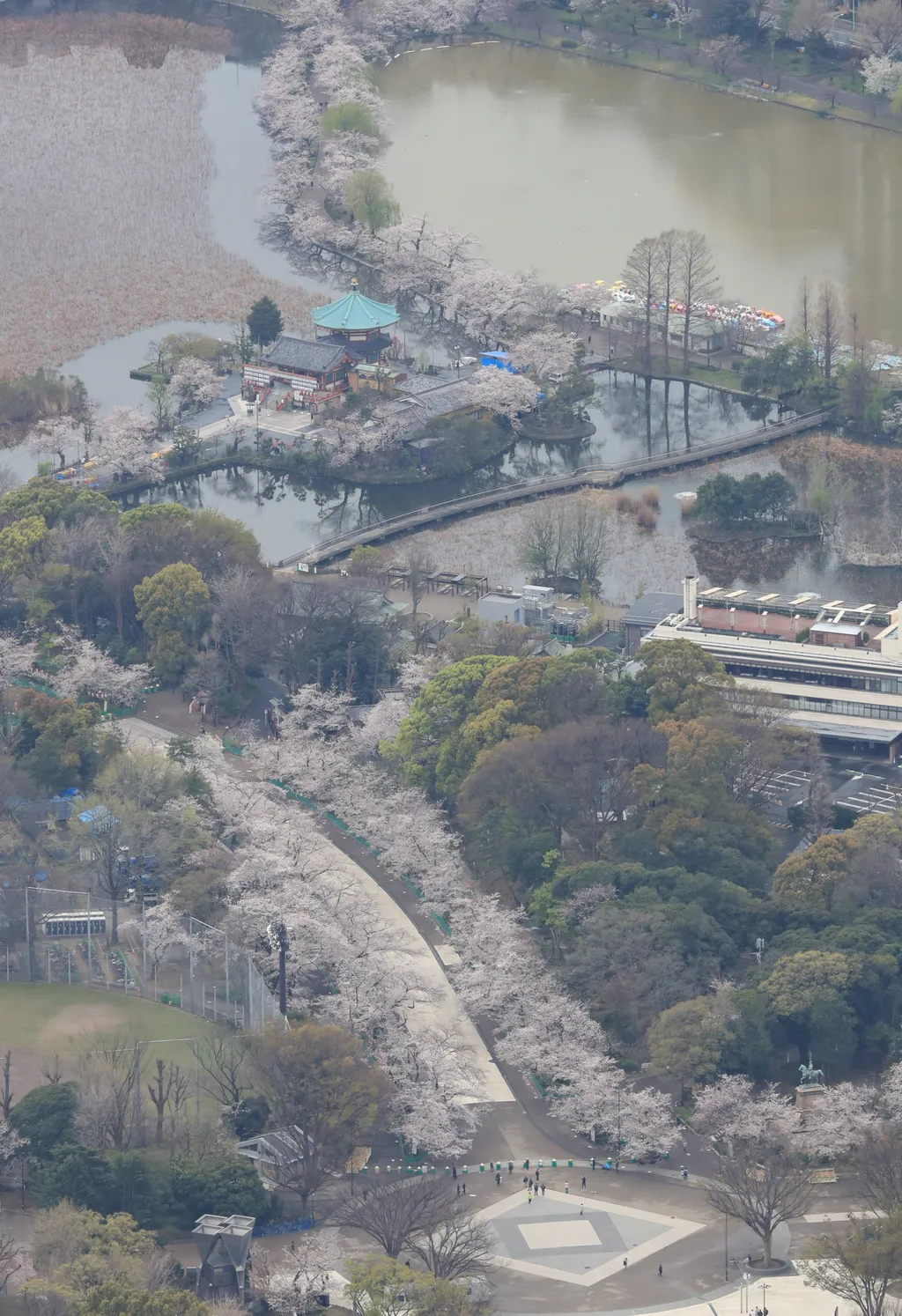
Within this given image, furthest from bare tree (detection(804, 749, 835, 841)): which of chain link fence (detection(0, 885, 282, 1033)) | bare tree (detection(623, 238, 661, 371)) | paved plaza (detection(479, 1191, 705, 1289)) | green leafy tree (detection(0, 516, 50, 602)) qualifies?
bare tree (detection(623, 238, 661, 371))

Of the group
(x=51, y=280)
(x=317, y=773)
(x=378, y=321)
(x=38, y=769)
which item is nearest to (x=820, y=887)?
(x=317, y=773)

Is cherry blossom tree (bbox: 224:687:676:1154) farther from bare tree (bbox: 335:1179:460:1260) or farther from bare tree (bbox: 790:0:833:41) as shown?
bare tree (bbox: 790:0:833:41)

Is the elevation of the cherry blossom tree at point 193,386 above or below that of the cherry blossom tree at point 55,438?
above

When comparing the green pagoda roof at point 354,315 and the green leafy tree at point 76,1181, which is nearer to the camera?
the green leafy tree at point 76,1181

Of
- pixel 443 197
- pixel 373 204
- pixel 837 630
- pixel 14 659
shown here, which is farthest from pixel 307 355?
pixel 837 630

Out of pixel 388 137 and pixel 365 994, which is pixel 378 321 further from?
pixel 365 994

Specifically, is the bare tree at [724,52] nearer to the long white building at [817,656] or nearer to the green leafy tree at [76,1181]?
the long white building at [817,656]

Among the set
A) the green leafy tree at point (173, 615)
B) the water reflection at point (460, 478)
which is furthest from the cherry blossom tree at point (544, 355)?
the green leafy tree at point (173, 615)

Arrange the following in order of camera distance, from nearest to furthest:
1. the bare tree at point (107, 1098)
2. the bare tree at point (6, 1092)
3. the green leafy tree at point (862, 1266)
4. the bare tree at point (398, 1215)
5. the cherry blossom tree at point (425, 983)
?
the green leafy tree at point (862, 1266) → the bare tree at point (398, 1215) → the bare tree at point (107, 1098) → the bare tree at point (6, 1092) → the cherry blossom tree at point (425, 983)
